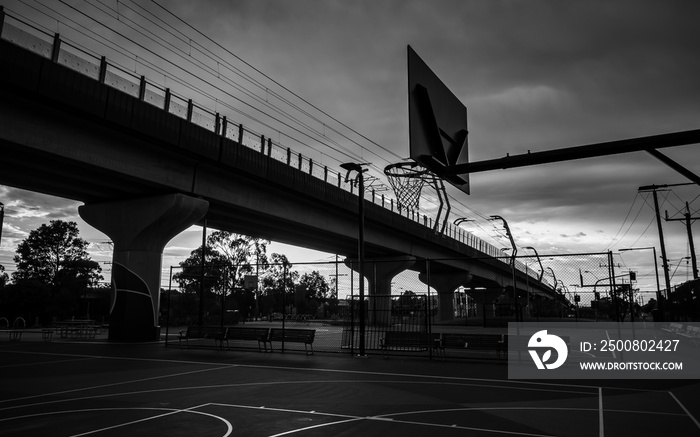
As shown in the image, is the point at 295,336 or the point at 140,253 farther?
the point at 140,253

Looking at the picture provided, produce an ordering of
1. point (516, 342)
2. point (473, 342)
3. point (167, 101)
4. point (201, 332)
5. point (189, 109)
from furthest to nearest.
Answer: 1. point (189, 109)
2. point (201, 332)
3. point (167, 101)
4. point (473, 342)
5. point (516, 342)

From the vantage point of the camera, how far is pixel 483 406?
8.86 meters

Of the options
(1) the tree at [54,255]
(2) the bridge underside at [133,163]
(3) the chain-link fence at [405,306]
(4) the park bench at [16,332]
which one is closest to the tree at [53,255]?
(1) the tree at [54,255]

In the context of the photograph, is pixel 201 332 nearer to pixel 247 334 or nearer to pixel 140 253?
pixel 247 334

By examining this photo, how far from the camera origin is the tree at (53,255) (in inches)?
2931

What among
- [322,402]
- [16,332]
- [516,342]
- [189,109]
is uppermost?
[189,109]

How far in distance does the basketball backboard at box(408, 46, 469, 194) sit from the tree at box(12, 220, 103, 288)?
77900 millimetres

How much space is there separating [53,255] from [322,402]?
8233cm

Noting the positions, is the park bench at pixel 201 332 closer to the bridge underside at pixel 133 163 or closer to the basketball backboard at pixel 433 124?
the bridge underside at pixel 133 163

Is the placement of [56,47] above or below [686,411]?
above

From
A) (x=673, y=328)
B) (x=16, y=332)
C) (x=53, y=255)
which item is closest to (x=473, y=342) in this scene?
(x=673, y=328)

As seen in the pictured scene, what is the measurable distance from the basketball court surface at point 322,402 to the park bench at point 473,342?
0.96m

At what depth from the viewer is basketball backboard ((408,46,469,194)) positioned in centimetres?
751

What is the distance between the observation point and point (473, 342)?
16781 mm
